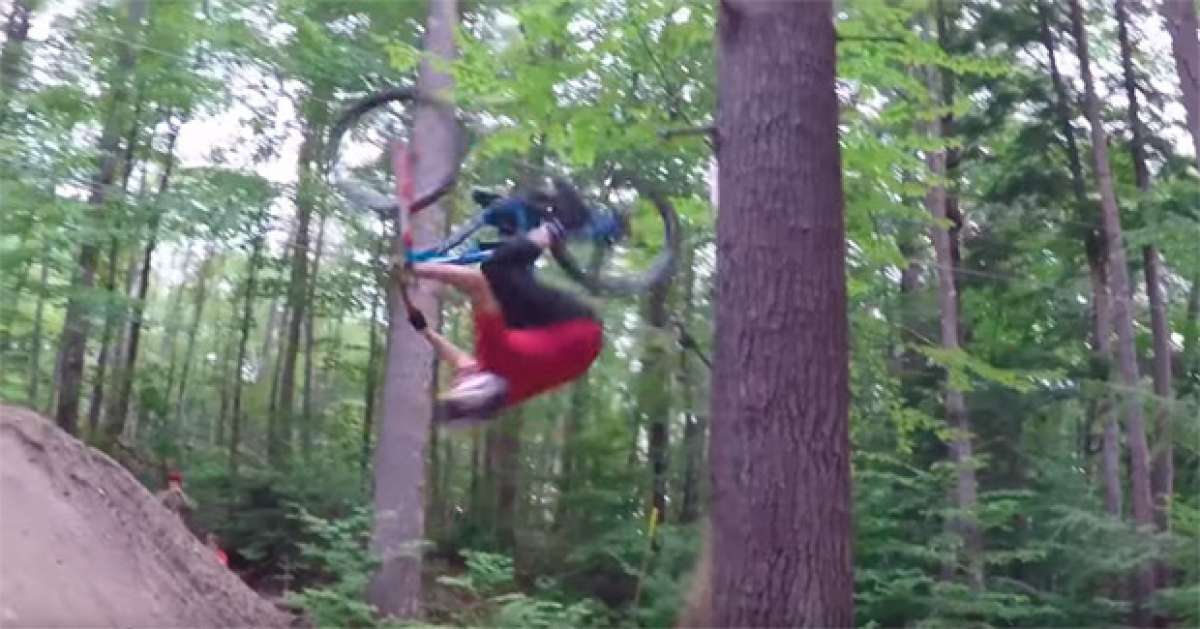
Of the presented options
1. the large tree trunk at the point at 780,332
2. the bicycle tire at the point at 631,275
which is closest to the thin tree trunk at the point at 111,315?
the bicycle tire at the point at 631,275

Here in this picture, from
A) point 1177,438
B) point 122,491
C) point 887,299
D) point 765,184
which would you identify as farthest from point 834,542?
point 887,299

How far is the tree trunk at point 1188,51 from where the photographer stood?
1227 centimetres

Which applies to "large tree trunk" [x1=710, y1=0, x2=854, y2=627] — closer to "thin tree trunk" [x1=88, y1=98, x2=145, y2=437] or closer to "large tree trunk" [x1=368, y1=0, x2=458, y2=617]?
"large tree trunk" [x1=368, y1=0, x2=458, y2=617]

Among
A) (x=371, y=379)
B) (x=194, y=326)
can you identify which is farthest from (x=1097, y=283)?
(x=194, y=326)

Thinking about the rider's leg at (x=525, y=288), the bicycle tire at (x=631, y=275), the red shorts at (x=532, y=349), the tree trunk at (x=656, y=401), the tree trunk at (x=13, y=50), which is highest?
the tree trunk at (x=13, y=50)

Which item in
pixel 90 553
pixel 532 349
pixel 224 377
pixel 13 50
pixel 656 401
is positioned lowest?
pixel 90 553

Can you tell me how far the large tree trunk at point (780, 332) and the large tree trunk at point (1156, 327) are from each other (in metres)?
8.94

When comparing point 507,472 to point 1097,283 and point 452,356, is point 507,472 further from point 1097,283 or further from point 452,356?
point 452,356

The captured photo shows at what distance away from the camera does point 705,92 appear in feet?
39.0

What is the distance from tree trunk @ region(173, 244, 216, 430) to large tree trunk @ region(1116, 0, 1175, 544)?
1322 centimetres

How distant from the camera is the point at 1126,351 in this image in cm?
1491

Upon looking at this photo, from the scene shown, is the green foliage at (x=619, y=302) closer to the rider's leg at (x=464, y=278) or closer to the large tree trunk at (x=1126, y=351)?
the large tree trunk at (x=1126, y=351)

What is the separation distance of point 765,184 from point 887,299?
13099 millimetres

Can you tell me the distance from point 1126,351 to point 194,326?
1530 cm
